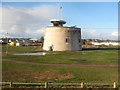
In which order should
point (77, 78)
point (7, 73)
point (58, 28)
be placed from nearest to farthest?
point (77, 78), point (7, 73), point (58, 28)

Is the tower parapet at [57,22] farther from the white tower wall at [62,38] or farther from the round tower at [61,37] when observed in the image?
the white tower wall at [62,38]

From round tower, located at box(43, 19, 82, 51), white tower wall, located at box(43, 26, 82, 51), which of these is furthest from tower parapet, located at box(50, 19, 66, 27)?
white tower wall, located at box(43, 26, 82, 51)

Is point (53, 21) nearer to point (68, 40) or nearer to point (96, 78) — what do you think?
point (68, 40)

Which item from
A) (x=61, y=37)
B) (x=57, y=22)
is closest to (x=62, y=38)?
(x=61, y=37)

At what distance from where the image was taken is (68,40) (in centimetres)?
5681

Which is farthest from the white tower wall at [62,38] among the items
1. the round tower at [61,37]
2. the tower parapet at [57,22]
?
the tower parapet at [57,22]

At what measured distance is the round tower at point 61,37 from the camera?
5650 centimetres

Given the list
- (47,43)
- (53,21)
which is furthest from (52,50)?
(53,21)

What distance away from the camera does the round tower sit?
5650 centimetres

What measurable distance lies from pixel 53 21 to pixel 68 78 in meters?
37.7

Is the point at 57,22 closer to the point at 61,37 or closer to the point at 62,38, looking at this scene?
the point at 61,37

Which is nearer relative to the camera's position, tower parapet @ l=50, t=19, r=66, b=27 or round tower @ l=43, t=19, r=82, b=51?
round tower @ l=43, t=19, r=82, b=51

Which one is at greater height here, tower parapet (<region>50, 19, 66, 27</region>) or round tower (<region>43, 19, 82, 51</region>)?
tower parapet (<region>50, 19, 66, 27</region>)

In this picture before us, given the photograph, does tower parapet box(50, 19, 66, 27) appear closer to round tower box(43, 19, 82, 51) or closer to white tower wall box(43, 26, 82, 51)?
round tower box(43, 19, 82, 51)
